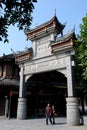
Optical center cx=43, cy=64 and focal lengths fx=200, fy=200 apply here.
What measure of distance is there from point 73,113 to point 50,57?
19.3 ft

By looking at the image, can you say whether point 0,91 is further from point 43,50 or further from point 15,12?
point 15,12

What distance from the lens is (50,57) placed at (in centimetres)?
1922

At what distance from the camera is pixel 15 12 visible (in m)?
6.51

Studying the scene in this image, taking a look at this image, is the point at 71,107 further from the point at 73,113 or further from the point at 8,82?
the point at 8,82

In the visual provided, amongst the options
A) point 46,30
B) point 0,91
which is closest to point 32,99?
point 0,91

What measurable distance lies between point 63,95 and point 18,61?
9.11m

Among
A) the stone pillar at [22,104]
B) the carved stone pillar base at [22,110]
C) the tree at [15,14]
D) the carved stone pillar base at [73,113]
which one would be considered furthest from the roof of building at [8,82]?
the tree at [15,14]

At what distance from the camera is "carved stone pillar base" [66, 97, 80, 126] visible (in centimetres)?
1576

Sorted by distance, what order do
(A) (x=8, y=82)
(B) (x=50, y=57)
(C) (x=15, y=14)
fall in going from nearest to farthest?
(C) (x=15, y=14)
(B) (x=50, y=57)
(A) (x=8, y=82)

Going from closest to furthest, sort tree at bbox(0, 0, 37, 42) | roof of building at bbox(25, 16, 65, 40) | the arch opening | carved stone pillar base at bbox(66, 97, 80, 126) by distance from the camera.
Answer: tree at bbox(0, 0, 37, 42)
carved stone pillar base at bbox(66, 97, 80, 126)
roof of building at bbox(25, 16, 65, 40)
the arch opening

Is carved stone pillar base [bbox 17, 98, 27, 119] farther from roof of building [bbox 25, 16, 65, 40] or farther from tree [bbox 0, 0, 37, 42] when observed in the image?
tree [bbox 0, 0, 37, 42]

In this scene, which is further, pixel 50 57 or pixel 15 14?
pixel 50 57

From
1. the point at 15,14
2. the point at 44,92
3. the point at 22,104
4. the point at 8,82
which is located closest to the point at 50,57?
the point at 22,104

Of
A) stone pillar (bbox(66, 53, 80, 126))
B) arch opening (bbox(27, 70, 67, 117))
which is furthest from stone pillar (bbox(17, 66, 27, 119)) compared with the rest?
stone pillar (bbox(66, 53, 80, 126))
